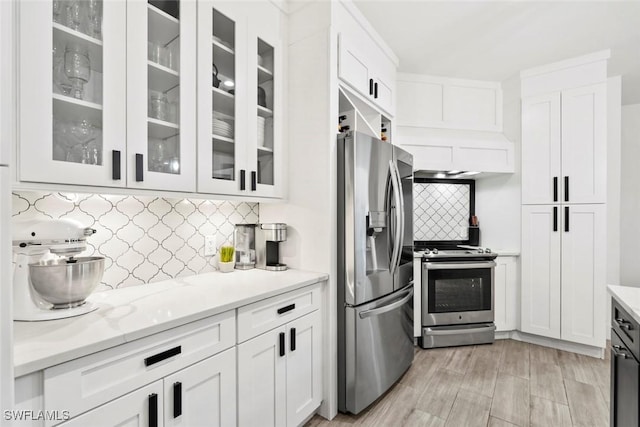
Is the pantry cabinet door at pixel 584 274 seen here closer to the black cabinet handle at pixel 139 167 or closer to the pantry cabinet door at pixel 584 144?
the pantry cabinet door at pixel 584 144

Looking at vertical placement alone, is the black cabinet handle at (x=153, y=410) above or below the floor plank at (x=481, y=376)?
above

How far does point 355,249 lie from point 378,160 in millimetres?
621

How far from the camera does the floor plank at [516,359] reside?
2.49m

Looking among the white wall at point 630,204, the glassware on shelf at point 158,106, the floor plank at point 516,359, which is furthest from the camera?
the white wall at point 630,204

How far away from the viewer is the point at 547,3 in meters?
2.14

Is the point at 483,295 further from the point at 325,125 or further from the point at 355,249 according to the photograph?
the point at 325,125

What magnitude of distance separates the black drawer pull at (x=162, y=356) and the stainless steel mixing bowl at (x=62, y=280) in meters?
0.38

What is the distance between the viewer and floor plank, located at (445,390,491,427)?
73.1 inches

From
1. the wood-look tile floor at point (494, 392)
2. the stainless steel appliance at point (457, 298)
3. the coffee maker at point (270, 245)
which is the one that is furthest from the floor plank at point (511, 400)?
the coffee maker at point (270, 245)

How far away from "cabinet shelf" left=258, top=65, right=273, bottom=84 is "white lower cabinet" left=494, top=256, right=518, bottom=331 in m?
2.77

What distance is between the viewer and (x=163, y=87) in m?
1.44

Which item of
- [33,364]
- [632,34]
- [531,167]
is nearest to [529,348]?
[531,167]

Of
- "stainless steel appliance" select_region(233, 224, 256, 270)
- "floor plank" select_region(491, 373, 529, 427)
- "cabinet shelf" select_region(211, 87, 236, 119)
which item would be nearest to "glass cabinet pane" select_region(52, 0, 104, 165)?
"cabinet shelf" select_region(211, 87, 236, 119)

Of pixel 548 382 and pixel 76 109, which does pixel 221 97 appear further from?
pixel 548 382
